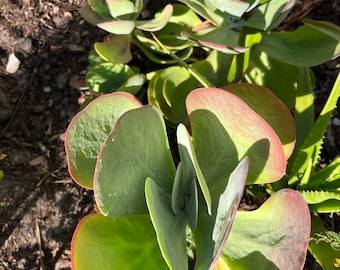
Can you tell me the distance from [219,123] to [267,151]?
0.32 ft

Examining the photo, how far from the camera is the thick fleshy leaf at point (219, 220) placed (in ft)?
2.91

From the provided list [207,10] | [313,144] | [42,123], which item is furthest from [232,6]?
[42,123]

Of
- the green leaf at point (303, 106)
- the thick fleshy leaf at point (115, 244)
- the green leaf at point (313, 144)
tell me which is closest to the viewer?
the thick fleshy leaf at point (115, 244)

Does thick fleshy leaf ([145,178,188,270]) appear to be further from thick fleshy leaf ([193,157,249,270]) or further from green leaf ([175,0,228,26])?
green leaf ([175,0,228,26])

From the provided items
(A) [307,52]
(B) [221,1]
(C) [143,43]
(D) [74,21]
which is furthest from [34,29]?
(A) [307,52]

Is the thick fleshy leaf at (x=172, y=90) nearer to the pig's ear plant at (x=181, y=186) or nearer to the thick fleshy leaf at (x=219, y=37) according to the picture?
the thick fleshy leaf at (x=219, y=37)

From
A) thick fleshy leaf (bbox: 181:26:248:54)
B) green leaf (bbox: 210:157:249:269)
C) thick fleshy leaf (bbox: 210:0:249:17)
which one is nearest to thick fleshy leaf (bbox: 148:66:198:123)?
thick fleshy leaf (bbox: 181:26:248:54)

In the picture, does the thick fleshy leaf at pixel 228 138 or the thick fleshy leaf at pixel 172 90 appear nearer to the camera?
the thick fleshy leaf at pixel 228 138

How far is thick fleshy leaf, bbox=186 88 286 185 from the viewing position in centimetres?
101

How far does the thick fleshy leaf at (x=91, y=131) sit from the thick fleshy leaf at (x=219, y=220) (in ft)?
0.69

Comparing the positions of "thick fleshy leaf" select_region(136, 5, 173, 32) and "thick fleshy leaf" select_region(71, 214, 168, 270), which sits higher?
"thick fleshy leaf" select_region(136, 5, 173, 32)

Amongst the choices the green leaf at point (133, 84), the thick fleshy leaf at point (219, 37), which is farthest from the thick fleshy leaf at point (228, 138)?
the green leaf at point (133, 84)

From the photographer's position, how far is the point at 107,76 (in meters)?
1.40

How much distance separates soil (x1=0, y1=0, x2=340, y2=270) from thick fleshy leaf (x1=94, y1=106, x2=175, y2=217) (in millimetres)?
449
